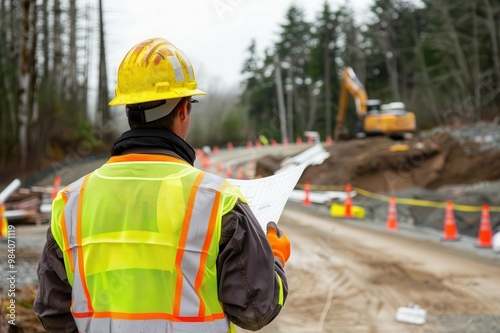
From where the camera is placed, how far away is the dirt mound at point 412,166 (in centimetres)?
2455

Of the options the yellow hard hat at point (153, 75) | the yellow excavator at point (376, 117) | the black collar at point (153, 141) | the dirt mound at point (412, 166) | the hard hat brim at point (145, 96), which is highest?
the yellow hard hat at point (153, 75)

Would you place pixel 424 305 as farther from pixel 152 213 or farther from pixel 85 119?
pixel 85 119

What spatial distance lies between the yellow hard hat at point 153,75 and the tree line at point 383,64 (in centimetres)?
4637

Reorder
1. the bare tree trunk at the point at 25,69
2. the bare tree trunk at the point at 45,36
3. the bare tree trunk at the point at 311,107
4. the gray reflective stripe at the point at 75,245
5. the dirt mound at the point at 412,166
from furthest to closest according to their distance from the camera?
the bare tree trunk at the point at 311,107
the bare tree trunk at the point at 45,36
the dirt mound at the point at 412,166
the bare tree trunk at the point at 25,69
the gray reflective stripe at the point at 75,245

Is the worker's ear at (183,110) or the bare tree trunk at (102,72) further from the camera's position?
the bare tree trunk at (102,72)

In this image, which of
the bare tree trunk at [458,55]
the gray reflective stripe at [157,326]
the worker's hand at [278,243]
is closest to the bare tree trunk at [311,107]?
the bare tree trunk at [458,55]

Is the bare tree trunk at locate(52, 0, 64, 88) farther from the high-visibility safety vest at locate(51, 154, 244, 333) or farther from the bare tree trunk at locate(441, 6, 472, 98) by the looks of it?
the bare tree trunk at locate(441, 6, 472, 98)

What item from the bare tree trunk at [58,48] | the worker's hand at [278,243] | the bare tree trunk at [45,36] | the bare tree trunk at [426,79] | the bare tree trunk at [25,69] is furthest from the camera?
the bare tree trunk at [426,79]

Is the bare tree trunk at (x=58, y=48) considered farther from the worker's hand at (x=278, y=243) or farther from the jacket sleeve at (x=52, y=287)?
the worker's hand at (x=278, y=243)

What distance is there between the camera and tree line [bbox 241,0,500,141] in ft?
158

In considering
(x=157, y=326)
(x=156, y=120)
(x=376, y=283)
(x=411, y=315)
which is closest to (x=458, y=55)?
(x=376, y=283)

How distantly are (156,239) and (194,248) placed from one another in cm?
13

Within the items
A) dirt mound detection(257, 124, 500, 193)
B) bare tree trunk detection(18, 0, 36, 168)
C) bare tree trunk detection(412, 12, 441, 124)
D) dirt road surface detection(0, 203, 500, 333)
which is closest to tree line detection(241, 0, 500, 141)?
bare tree trunk detection(412, 12, 441, 124)

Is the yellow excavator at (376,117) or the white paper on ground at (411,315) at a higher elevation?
the yellow excavator at (376,117)
